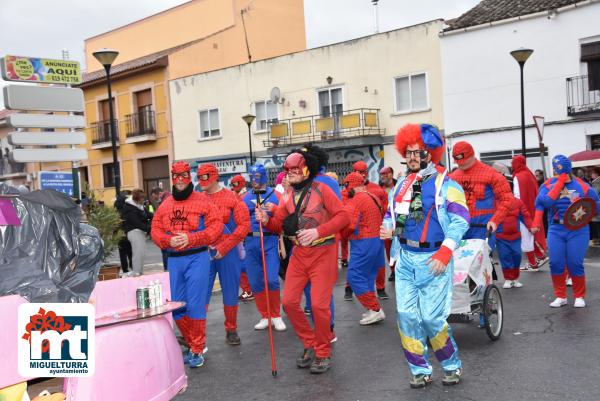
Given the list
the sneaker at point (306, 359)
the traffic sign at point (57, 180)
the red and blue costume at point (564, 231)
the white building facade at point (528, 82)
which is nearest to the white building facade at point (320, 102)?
the white building facade at point (528, 82)

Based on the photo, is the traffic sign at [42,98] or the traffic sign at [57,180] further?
the traffic sign at [57,180]

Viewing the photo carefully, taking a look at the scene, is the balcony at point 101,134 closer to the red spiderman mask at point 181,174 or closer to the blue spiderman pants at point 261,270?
the blue spiderman pants at point 261,270

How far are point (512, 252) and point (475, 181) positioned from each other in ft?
7.26

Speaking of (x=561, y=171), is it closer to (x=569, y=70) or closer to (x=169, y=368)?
(x=169, y=368)

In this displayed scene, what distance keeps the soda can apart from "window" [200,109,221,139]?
2857 cm

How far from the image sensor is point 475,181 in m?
8.24

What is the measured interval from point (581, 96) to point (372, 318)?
15940 mm

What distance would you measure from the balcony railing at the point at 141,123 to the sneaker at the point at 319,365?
29.8 meters

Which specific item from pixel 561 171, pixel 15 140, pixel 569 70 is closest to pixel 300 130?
pixel 569 70

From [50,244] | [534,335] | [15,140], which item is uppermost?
[15,140]

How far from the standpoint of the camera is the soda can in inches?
170

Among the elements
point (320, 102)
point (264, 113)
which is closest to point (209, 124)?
point (264, 113)

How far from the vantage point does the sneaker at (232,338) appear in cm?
789

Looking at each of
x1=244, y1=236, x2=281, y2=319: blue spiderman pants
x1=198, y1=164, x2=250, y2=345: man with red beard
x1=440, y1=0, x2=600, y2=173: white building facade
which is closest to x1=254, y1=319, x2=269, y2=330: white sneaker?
x1=244, y1=236, x2=281, y2=319: blue spiderman pants
